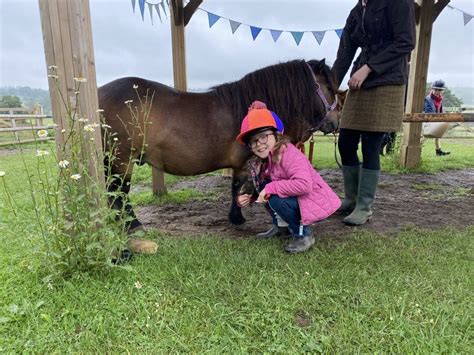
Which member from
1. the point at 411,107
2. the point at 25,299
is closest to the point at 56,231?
the point at 25,299

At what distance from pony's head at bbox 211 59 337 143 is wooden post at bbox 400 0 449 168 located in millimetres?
2946

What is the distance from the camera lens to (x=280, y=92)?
2.68 m

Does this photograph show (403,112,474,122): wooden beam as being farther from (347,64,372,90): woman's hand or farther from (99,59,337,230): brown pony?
(347,64,372,90): woman's hand

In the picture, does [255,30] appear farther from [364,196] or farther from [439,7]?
[364,196]

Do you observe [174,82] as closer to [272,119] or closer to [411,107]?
[272,119]

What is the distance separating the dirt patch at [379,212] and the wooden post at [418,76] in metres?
0.88

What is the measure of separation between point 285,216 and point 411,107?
3899 millimetres

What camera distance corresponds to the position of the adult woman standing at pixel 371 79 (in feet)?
8.01

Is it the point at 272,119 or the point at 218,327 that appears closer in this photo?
the point at 218,327

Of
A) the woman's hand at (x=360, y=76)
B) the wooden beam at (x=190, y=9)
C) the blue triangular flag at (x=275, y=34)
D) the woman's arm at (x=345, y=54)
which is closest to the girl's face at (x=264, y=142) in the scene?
the woman's hand at (x=360, y=76)

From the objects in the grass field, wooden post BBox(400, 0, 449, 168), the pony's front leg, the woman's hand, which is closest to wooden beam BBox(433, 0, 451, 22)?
wooden post BBox(400, 0, 449, 168)

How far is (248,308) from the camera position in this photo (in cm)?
160

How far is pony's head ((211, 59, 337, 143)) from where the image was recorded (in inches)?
105

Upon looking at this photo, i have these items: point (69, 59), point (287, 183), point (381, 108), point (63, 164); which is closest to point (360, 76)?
point (381, 108)
